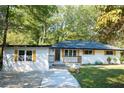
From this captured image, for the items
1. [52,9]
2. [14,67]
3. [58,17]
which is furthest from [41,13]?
[58,17]

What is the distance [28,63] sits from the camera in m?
14.8

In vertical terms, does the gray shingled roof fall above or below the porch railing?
above

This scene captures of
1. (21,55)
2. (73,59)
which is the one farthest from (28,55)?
(73,59)

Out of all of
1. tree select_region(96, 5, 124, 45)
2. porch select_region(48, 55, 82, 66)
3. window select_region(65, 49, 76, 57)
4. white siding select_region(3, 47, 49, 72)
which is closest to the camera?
tree select_region(96, 5, 124, 45)

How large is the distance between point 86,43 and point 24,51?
6426mm

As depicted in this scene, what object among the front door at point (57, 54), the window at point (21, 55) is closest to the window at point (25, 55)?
the window at point (21, 55)

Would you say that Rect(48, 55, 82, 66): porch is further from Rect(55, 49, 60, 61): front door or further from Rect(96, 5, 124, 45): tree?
Rect(96, 5, 124, 45): tree

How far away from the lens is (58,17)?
19.7m

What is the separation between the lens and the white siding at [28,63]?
14.7 m

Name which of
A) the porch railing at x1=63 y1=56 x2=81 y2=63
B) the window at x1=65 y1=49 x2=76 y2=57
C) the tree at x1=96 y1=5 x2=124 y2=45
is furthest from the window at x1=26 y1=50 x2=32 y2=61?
the tree at x1=96 y1=5 x2=124 y2=45

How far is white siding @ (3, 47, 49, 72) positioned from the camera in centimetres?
1470

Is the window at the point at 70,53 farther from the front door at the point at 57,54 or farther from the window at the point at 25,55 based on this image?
the window at the point at 25,55

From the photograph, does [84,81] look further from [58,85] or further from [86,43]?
[86,43]

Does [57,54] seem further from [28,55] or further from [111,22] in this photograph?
[111,22]
